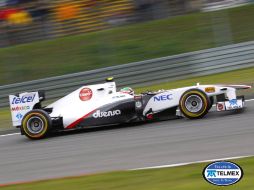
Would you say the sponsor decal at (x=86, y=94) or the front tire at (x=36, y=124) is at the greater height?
the sponsor decal at (x=86, y=94)

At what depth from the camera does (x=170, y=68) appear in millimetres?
14508

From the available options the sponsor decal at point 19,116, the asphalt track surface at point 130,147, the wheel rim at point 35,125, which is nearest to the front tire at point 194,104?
the asphalt track surface at point 130,147

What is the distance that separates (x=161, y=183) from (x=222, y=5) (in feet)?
38.3

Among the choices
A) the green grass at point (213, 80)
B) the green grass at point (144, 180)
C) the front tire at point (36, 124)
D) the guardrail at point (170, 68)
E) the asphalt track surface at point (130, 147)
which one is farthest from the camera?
the guardrail at point (170, 68)

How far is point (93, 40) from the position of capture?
1812 cm

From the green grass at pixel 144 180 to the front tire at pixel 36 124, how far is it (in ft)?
12.0

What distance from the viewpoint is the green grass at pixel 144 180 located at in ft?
17.1

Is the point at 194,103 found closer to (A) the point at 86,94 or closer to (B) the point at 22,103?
(A) the point at 86,94

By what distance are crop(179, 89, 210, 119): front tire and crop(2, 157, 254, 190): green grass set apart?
3.19m

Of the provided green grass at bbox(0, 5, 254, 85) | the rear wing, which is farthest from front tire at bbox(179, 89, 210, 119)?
green grass at bbox(0, 5, 254, 85)

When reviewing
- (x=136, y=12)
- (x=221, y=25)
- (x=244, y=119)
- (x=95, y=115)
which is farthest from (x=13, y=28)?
(x=244, y=119)

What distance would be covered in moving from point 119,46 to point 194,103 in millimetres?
8904

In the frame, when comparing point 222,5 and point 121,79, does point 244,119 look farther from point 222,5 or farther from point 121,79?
point 222,5

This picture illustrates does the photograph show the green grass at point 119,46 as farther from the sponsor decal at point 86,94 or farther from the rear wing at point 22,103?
the sponsor decal at point 86,94
